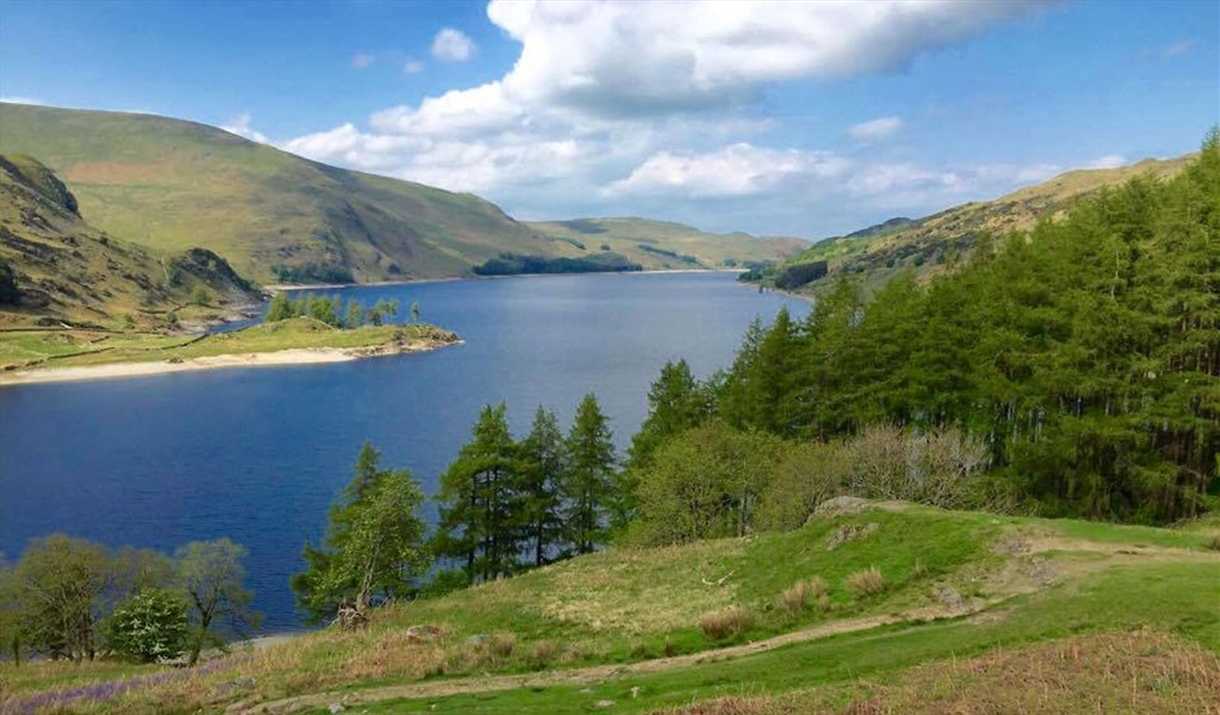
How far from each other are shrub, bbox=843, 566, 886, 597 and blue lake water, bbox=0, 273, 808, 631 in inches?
1992

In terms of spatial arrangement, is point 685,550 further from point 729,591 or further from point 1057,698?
point 1057,698

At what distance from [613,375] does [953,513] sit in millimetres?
127391

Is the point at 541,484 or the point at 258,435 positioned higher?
the point at 541,484

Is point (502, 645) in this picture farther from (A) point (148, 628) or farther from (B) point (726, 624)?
(A) point (148, 628)

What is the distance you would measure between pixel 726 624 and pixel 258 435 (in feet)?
371

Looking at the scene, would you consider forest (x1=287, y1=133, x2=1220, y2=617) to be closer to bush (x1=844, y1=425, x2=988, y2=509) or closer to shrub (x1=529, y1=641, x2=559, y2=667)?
bush (x1=844, y1=425, x2=988, y2=509)

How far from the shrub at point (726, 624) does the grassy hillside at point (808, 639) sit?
7 centimetres

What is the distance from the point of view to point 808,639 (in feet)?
73.5

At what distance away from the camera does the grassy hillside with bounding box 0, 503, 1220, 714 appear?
1527 cm

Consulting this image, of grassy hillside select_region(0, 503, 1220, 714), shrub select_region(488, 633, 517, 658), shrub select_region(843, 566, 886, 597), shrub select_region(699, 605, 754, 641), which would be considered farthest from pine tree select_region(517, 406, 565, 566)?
shrub select_region(843, 566, 886, 597)

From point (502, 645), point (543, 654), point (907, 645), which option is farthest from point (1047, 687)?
point (502, 645)

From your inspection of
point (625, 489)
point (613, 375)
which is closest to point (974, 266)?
point (625, 489)

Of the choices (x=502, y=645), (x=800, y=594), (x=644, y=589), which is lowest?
(x=644, y=589)

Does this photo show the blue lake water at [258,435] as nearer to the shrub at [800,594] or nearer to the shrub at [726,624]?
the shrub at [726,624]
